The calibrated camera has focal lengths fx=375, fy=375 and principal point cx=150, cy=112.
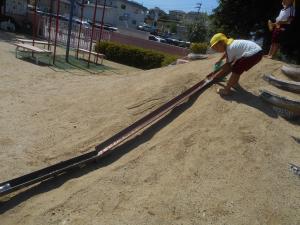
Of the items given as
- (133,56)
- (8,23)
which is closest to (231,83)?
(133,56)

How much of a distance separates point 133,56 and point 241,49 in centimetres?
1250

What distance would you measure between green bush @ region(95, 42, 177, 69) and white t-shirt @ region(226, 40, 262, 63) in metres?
10.5

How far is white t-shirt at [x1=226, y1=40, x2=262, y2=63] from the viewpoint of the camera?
601 centimetres

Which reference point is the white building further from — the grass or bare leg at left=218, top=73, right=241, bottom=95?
bare leg at left=218, top=73, right=241, bottom=95

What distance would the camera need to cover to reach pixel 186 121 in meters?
5.65

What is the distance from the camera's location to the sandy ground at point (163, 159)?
12.9ft

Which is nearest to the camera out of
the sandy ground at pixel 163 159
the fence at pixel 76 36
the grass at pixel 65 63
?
the sandy ground at pixel 163 159

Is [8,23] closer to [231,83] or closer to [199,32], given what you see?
[199,32]

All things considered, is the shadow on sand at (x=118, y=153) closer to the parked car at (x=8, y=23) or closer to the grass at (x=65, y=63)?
the grass at (x=65, y=63)

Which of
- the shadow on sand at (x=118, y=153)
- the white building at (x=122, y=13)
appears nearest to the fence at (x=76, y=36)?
the shadow on sand at (x=118, y=153)

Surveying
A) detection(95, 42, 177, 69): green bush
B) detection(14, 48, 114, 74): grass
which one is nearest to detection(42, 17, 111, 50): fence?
detection(95, 42, 177, 69): green bush

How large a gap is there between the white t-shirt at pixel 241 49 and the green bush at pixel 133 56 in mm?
10506

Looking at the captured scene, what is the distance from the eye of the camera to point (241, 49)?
6051 mm

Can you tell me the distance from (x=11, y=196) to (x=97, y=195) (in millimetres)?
1019
